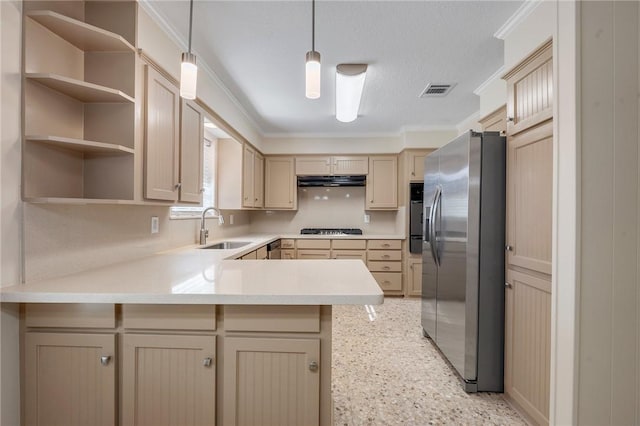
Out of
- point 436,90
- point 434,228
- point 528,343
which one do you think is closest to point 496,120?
point 436,90

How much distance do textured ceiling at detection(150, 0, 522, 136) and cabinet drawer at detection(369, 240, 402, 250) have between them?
75.4 inches

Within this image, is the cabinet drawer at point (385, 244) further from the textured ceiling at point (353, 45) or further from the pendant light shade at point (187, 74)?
the pendant light shade at point (187, 74)

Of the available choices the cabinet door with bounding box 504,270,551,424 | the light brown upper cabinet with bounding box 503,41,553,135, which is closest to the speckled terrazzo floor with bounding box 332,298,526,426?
the cabinet door with bounding box 504,270,551,424

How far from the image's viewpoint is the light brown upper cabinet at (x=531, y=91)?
1.61 metres

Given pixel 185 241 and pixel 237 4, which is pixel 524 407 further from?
pixel 237 4

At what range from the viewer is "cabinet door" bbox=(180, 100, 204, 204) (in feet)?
6.80

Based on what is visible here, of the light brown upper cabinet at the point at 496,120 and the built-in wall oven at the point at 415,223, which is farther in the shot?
the built-in wall oven at the point at 415,223

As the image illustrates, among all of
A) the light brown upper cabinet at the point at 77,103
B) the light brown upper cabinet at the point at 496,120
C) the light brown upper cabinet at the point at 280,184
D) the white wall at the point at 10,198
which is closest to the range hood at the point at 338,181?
the light brown upper cabinet at the point at 280,184

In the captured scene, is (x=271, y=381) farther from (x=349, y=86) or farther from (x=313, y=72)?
(x=349, y=86)

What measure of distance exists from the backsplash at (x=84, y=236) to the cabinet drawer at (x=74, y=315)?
6.5 inches

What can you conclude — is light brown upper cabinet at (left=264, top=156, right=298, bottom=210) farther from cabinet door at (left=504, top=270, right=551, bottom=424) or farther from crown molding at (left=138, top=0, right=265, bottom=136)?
cabinet door at (left=504, top=270, right=551, bottom=424)

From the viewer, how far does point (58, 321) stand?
4.00 ft

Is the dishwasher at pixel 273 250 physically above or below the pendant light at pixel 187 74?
below

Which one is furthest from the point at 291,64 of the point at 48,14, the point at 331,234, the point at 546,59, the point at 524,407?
the point at 524,407
